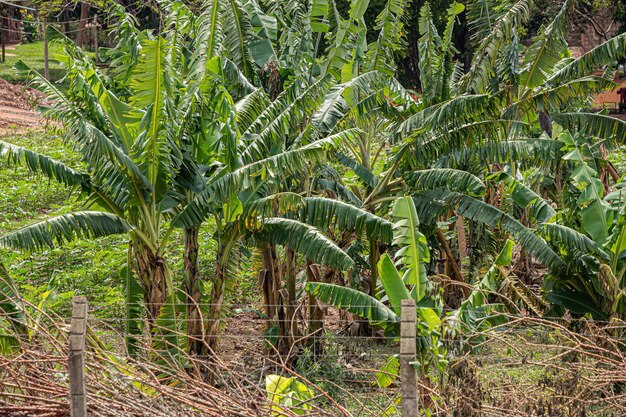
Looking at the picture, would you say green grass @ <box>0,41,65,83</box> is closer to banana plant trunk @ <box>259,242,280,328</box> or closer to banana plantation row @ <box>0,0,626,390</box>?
banana plantation row @ <box>0,0,626,390</box>

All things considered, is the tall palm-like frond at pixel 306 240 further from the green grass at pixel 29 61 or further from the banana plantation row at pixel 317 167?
the green grass at pixel 29 61

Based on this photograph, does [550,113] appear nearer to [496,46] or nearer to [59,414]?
[496,46]

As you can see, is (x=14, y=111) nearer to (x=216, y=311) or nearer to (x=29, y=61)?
(x=29, y=61)

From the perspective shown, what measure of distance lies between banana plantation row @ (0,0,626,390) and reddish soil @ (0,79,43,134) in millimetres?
16021

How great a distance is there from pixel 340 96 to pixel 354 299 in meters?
3.41

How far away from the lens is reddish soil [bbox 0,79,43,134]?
92.9ft

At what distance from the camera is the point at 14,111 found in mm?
30875

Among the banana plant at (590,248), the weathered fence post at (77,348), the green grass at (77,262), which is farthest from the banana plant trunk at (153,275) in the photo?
the banana plant at (590,248)

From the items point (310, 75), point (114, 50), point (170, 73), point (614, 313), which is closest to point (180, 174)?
point (170, 73)

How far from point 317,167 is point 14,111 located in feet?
70.4

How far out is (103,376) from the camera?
7.11m

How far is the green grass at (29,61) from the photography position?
38250 mm

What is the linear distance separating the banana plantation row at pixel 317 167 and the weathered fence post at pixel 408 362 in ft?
8.20

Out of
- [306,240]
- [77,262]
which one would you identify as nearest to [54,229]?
[306,240]
